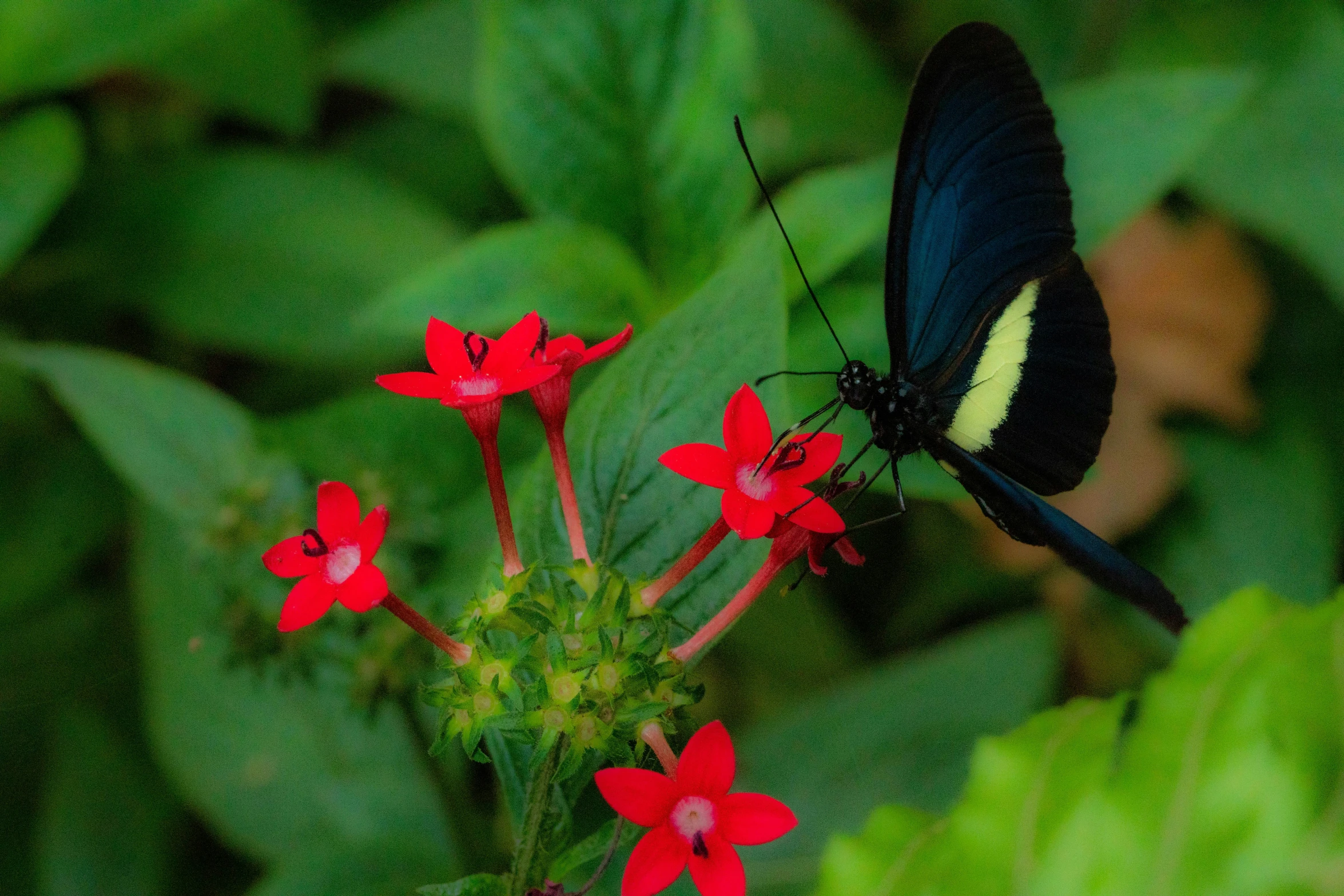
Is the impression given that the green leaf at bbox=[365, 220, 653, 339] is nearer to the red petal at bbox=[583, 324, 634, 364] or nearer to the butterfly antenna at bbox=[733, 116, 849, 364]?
the butterfly antenna at bbox=[733, 116, 849, 364]

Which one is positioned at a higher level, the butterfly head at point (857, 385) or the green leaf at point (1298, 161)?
the green leaf at point (1298, 161)

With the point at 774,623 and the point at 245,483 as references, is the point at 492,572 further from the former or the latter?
the point at 774,623

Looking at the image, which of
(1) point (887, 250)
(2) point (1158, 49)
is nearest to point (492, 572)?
(1) point (887, 250)

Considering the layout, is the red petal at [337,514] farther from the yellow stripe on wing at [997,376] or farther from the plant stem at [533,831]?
the yellow stripe on wing at [997,376]

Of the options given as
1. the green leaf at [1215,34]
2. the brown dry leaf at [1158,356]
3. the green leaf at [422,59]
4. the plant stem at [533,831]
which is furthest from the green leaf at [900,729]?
the green leaf at [422,59]

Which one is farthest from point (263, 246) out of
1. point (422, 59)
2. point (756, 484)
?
point (756, 484)

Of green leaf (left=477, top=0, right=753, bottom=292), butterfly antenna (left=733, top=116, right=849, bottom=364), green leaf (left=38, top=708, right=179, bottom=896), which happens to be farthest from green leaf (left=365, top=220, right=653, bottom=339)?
green leaf (left=38, top=708, right=179, bottom=896)

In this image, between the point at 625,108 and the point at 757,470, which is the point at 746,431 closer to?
the point at 757,470
